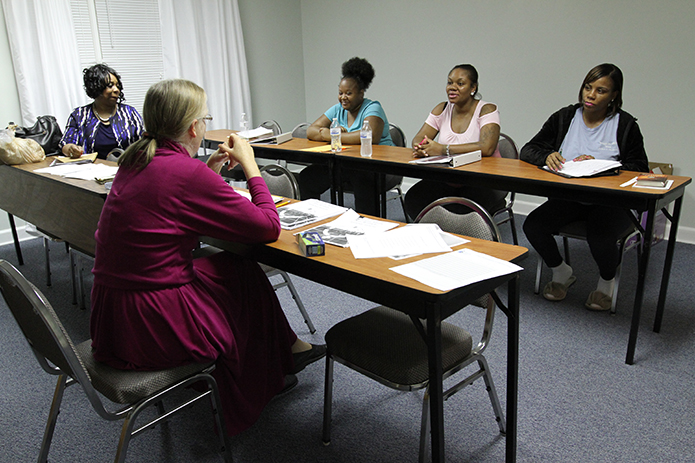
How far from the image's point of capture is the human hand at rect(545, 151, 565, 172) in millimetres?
2605

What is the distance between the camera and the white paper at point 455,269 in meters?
A: 1.31

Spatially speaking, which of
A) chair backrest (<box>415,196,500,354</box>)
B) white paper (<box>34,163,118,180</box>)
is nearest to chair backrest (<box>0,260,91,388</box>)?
chair backrest (<box>415,196,500,354</box>)

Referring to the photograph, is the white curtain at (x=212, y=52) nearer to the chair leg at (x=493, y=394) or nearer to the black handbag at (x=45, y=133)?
the black handbag at (x=45, y=133)

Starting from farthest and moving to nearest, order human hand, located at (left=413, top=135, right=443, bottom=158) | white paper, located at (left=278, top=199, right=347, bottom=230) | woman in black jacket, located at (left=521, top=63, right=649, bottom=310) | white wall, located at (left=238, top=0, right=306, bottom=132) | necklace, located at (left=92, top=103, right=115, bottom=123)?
white wall, located at (left=238, top=0, right=306, bottom=132)
necklace, located at (left=92, top=103, right=115, bottom=123)
human hand, located at (left=413, top=135, right=443, bottom=158)
woman in black jacket, located at (left=521, top=63, right=649, bottom=310)
white paper, located at (left=278, top=199, right=347, bottom=230)

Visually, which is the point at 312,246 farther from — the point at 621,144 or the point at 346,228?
the point at 621,144

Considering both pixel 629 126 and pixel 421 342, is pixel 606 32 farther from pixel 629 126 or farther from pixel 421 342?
pixel 421 342

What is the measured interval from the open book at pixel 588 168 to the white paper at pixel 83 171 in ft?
7.47

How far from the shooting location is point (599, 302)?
2744 millimetres

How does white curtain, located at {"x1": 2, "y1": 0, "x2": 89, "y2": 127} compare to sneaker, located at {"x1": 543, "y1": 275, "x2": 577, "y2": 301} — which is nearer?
sneaker, located at {"x1": 543, "y1": 275, "x2": 577, "y2": 301}

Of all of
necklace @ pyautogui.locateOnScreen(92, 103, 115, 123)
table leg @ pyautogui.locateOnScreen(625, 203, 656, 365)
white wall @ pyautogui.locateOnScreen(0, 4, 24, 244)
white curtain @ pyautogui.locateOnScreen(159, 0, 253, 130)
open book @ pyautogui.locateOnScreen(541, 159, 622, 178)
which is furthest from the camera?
white curtain @ pyautogui.locateOnScreen(159, 0, 253, 130)

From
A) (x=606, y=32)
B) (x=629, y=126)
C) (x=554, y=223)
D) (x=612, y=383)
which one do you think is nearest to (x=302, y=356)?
(x=612, y=383)

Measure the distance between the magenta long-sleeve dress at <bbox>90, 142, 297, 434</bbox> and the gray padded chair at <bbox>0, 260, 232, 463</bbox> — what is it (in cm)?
4

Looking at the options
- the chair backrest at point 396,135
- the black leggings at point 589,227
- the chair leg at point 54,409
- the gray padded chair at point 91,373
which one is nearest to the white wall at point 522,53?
the chair backrest at point 396,135

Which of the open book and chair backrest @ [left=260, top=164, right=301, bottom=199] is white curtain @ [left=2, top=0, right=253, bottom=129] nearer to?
chair backrest @ [left=260, top=164, right=301, bottom=199]
